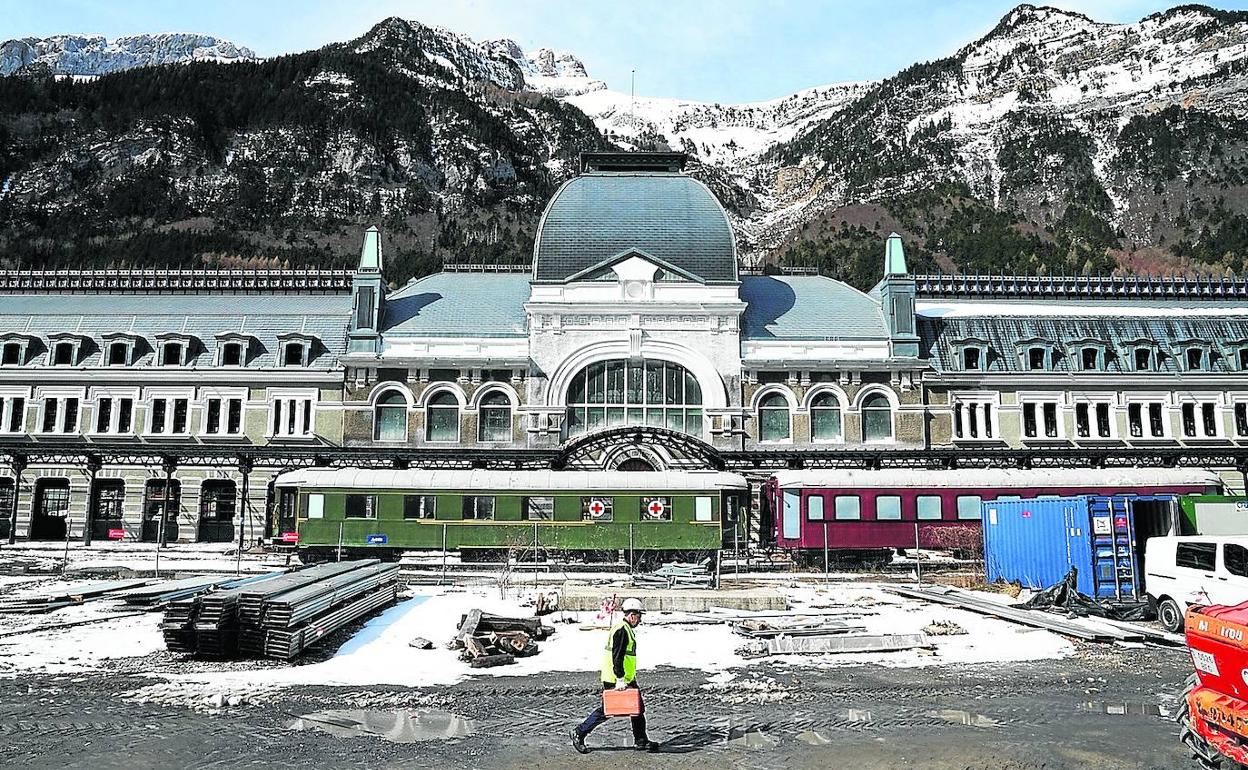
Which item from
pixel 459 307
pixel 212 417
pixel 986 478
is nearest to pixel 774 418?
pixel 986 478

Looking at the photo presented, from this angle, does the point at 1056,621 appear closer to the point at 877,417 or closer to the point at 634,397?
the point at 877,417

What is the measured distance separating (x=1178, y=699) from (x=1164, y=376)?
4492 cm

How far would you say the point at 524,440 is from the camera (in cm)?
5012

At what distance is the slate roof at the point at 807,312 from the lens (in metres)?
52.8

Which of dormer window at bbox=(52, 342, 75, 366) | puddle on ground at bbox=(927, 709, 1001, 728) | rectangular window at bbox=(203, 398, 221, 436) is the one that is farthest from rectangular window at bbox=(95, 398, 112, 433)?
puddle on ground at bbox=(927, 709, 1001, 728)

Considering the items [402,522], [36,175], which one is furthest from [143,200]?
[402,522]

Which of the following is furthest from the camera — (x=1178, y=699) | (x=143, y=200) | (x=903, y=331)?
(x=143, y=200)

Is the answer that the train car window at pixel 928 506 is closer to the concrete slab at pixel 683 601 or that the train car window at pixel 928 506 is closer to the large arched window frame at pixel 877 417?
the large arched window frame at pixel 877 417

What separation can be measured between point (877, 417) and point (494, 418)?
20376 mm

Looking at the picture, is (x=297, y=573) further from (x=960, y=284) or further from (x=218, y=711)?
(x=960, y=284)

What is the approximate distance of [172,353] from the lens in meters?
53.2

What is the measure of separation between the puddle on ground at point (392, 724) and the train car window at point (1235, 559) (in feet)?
52.3

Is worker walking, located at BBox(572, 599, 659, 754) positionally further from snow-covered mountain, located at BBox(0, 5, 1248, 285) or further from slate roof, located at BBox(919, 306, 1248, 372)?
snow-covered mountain, located at BBox(0, 5, 1248, 285)

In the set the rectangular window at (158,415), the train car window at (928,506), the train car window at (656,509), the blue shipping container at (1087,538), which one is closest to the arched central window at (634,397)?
the train car window at (656,509)
